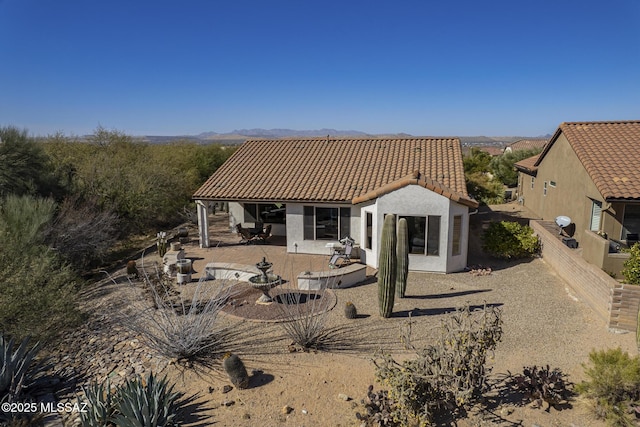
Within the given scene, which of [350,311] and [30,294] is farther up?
[30,294]

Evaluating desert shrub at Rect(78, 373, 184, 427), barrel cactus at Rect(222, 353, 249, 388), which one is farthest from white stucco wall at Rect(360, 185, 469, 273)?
desert shrub at Rect(78, 373, 184, 427)

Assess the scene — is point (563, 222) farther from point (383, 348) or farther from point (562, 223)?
point (383, 348)

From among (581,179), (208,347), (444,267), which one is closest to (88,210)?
(208,347)

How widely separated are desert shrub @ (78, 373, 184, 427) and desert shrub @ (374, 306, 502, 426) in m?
4.01

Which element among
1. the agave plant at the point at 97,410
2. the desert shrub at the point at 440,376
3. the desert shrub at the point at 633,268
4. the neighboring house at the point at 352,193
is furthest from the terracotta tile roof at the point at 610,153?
the agave plant at the point at 97,410

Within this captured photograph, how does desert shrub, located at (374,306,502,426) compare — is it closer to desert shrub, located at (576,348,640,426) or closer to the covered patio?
desert shrub, located at (576,348,640,426)

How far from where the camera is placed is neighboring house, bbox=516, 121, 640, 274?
16375mm

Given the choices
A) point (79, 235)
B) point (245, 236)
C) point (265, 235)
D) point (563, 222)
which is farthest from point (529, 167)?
point (79, 235)

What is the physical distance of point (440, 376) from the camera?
23.6 feet

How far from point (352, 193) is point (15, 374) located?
543 inches

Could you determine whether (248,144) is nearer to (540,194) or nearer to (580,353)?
(540,194)

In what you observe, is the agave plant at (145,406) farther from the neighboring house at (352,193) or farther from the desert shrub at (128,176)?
the desert shrub at (128,176)

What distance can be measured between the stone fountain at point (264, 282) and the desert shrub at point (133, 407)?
5502mm

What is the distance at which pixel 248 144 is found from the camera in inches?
1054
